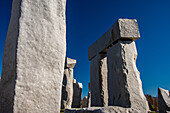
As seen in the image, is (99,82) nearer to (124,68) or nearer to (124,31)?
(124,68)

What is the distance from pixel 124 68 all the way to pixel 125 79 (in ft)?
0.98

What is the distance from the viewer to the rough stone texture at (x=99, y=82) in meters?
5.55

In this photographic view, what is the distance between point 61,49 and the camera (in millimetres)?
2064

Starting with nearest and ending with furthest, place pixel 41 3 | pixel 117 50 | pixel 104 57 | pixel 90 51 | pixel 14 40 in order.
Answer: pixel 14 40, pixel 41 3, pixel 117 50, pixel 104 57, pixel 90 51

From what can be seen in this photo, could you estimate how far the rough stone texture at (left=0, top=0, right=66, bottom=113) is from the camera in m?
1.70

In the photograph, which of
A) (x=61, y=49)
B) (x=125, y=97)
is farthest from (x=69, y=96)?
(x=61, y=49)

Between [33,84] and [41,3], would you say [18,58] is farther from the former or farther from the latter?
[41,3]

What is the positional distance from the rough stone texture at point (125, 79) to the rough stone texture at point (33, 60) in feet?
8.55

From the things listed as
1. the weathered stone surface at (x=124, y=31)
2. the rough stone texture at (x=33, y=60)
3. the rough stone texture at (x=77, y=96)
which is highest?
the weathered stone surface at (x=124, y=31)

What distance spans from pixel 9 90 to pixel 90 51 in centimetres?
517

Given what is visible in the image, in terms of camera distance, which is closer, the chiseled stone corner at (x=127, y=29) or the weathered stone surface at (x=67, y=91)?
the chiseled stone corner at (x=127, y=29)

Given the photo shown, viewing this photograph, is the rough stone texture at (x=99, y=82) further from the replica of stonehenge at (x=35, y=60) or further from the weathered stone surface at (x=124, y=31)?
the replica of stonehenge at (x=35, y=60)

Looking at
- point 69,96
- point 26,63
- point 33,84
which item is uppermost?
point 26,63

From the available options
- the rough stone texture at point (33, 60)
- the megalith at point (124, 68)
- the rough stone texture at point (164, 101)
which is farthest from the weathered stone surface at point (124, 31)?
the rough stone texture at point (33, 60)
